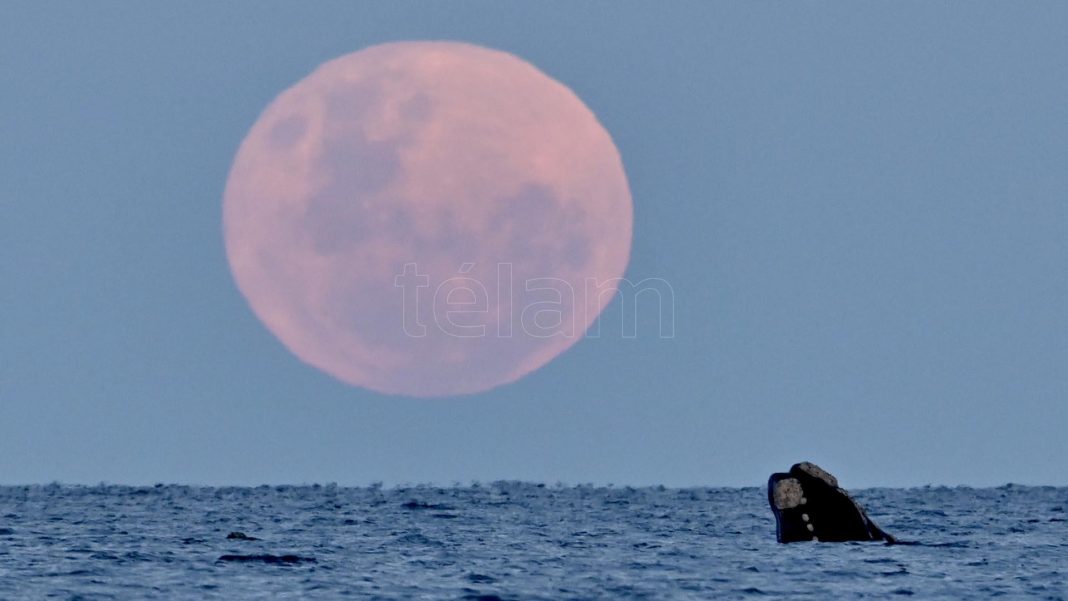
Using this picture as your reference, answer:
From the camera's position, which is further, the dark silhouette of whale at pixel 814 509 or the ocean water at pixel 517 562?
the dark silhouette of whale at pixel 814 509

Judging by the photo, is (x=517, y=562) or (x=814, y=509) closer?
(x=517, y=562)

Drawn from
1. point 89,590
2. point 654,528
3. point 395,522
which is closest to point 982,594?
point 89,590

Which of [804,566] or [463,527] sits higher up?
[463,527]

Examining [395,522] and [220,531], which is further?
[395,522]

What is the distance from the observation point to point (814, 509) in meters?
52.9

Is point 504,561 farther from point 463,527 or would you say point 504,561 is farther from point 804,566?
point 463,527

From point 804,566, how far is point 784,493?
257 inches

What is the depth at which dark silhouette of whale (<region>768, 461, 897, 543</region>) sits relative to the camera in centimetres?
5144

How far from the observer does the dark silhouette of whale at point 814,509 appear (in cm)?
5144

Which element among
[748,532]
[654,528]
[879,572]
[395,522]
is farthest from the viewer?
[395,522]

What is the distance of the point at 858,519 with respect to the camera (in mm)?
53125

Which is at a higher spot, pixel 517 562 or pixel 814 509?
pixel 814 509

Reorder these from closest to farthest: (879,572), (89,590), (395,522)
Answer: (89,590), (879,572), (395,522)

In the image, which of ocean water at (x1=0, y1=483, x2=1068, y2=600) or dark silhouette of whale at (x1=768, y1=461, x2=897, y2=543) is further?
dark silhouette of whale at (x1=768, y1=461, x2=897, y2=543)
